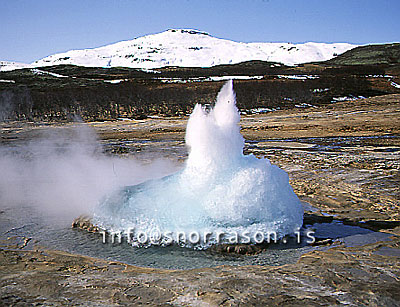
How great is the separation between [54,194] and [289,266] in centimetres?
445

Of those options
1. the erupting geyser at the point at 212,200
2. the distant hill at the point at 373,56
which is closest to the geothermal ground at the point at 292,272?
the erupting geyser at the point at 212,200

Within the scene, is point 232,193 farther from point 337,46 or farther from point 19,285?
point 337,46

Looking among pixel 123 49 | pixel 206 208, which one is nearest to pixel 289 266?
pixel 206 208

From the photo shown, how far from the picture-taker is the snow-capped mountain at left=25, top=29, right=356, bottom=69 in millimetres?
83062

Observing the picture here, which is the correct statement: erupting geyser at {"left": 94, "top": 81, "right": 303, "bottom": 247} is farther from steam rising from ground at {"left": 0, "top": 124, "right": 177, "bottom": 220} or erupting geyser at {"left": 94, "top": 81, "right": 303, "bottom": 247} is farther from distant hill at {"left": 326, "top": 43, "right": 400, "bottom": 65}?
distant hill at {"left": 326, "top": 43, "right": 400, "bottom": 65}

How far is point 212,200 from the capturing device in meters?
4.71

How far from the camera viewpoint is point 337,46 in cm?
10075

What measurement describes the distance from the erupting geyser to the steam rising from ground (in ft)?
2.58

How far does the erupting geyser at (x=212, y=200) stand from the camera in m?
4.52

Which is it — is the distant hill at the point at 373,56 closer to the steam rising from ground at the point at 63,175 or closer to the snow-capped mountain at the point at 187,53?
the snow-capped mountain at the point at 187,53

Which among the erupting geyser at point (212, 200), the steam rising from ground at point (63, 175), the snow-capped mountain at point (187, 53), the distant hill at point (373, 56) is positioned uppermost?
the snow-capped mountain at point (187, 53)

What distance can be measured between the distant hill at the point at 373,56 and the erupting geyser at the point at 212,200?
182ft

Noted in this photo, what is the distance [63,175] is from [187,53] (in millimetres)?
85706

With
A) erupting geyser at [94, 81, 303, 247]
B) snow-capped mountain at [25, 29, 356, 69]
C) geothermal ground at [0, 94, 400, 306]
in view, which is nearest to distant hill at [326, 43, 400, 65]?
snow-capped mountain at [25, 29, 356, 69]
